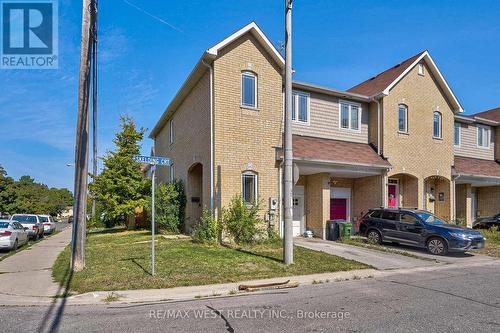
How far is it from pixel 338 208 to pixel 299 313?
13.6 m

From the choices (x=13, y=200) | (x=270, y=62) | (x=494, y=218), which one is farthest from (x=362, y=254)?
(x=13, y=200)

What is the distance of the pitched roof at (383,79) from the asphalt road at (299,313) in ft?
43.1

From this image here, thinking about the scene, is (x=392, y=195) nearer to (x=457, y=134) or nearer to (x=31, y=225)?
(x=457, y=134)

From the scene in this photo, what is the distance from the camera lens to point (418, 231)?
14.5 meters

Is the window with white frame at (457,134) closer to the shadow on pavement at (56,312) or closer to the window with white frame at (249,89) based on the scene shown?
the window with white frame at (249,89)

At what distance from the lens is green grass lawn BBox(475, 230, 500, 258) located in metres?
14.7

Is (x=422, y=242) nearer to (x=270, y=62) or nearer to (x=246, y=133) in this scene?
(x=246, y=133)

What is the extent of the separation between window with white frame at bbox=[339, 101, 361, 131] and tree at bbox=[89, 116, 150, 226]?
1258 cm

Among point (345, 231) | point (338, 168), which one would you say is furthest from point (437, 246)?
point (338, 168)

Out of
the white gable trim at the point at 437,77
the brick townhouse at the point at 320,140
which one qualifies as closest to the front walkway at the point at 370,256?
the brick townhouse at the point at 320,140

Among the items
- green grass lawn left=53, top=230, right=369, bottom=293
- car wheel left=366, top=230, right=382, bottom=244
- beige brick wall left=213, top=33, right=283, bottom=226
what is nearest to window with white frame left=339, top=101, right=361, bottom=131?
beige brick wall left=213, top=33, right=283, bottom=226

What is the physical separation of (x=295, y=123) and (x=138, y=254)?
9.13 metres

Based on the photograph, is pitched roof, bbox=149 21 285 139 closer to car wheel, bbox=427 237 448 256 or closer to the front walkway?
the front walkway

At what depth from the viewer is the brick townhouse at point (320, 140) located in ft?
48.0
